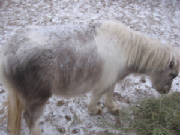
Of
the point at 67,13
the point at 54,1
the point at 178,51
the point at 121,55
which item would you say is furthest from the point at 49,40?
the point at 54,1

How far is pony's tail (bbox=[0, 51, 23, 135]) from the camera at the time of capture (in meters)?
1.86

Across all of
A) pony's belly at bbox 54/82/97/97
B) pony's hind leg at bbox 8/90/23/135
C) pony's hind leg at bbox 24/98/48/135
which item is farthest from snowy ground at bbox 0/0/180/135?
pony's belly at bbox 54/82/97/97

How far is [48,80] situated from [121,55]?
950 millimetres

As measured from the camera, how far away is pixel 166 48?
2457 millimetres

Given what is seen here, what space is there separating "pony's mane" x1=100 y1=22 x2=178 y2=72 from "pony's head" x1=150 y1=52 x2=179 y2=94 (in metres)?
0.05

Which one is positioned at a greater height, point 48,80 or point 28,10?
point 28,10

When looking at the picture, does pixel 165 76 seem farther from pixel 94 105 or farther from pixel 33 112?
pixel 33 112

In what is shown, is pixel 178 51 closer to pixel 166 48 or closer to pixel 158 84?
pixel 166 48

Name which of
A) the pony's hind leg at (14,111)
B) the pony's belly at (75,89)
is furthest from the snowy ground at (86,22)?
the pony's belly at (75,89)

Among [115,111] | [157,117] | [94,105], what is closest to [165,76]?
[157,117]

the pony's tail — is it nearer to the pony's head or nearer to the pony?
the pony

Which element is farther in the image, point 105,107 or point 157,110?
Result: point 105,107

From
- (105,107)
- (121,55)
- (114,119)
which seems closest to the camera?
(121,55)

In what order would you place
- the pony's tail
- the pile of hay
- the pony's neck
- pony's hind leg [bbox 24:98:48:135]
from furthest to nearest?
the pile of hay → the pony's neck → pony's hind leg [bbox 24:98:48:135] → the pony's tail
